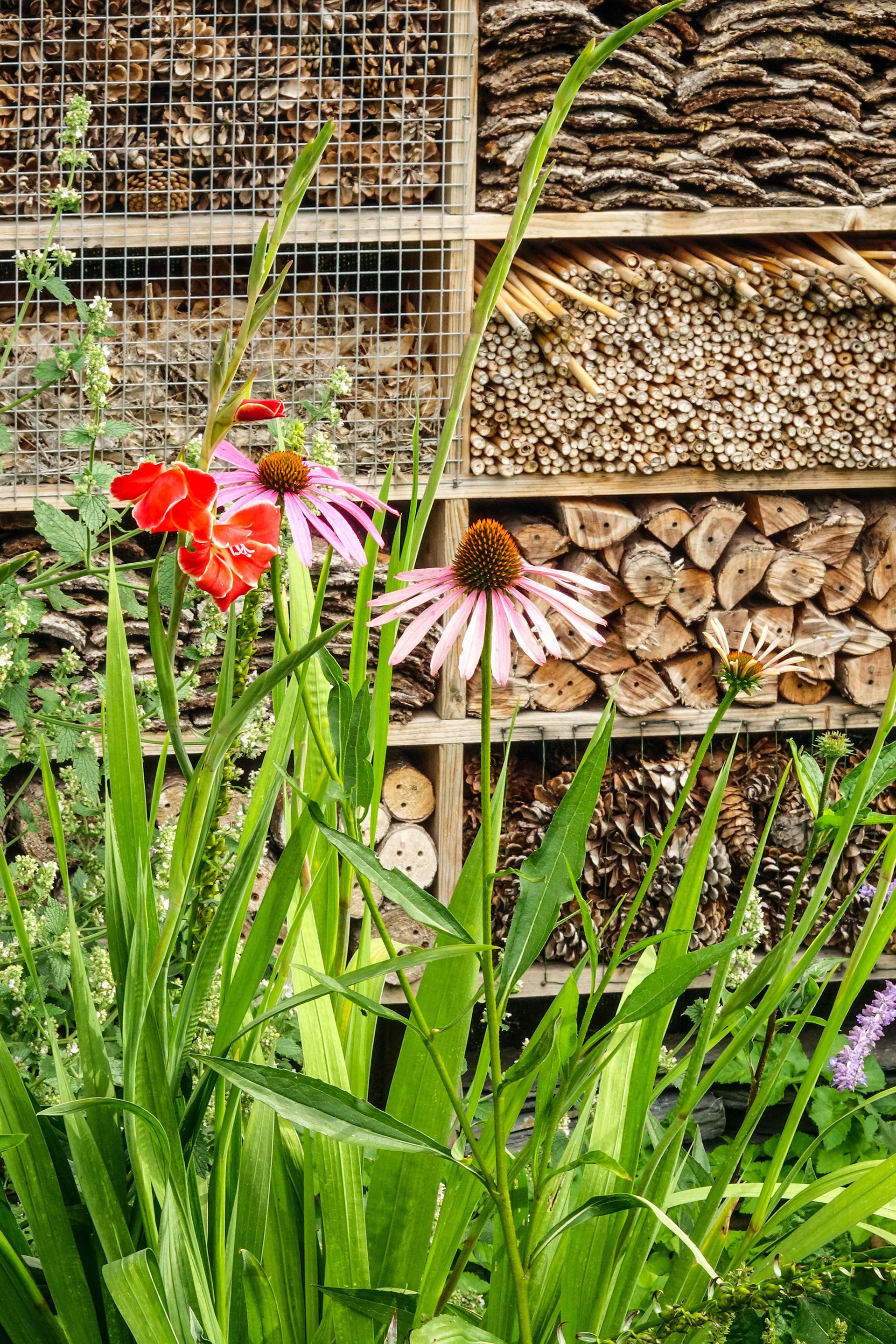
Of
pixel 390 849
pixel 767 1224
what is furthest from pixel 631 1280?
pixel 390 849

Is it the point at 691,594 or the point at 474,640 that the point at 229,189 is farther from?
the point at 474,640

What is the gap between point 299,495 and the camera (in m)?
0.56

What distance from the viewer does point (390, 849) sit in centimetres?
171

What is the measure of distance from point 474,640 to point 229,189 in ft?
4.17

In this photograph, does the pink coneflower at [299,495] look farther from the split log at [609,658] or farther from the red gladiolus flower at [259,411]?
the split log at [609,658]

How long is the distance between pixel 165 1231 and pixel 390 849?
118 cm

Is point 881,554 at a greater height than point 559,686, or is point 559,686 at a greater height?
point 881,554

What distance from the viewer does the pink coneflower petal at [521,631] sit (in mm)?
458

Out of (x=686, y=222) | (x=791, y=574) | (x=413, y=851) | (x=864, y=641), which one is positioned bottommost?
(x=413, y=851)

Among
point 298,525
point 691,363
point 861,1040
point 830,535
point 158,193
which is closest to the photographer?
point 298,525

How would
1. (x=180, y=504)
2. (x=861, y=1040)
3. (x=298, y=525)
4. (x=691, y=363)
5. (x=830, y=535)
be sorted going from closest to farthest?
(x=180, y=504) < (x=298, y=525) < (x=861, y=1040) < (x=691, y=363) < (x=830, y=535)

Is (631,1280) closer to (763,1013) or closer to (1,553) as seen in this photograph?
(763,1013)

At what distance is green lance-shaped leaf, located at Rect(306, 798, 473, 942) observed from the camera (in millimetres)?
448

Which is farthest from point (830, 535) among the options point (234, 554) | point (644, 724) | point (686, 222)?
Answer: point (234, 554)
